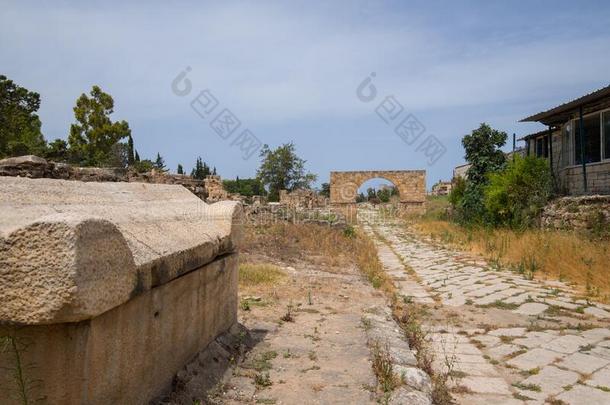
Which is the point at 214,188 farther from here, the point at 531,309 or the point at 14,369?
the point at 14,369

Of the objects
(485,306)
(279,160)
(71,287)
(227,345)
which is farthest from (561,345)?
(279,160)

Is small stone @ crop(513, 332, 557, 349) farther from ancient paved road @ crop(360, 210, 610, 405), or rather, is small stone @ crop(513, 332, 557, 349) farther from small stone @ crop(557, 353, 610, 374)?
small stone @ crop(557, 353, 610, 374)

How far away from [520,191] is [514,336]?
387 inches

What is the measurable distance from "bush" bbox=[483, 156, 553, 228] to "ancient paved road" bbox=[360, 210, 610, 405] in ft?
17.1

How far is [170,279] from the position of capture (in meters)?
2.57

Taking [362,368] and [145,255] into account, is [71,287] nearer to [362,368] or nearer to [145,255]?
[145,255]

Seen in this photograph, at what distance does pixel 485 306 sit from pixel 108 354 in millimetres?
5554

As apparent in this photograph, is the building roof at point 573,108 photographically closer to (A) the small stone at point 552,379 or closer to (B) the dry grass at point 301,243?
(B) the dry grass at point 301,243

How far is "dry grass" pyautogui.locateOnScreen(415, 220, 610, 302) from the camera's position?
7.52m

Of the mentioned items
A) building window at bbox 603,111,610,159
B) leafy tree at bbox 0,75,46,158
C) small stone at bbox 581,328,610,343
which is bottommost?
small stone at bbox 581,328,610,343

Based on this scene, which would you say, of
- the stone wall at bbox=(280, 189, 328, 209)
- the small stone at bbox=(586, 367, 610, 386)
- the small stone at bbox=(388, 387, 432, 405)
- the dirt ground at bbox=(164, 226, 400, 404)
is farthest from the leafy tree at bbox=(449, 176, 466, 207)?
the small stone at bbox=(388, 387, 432, 405)

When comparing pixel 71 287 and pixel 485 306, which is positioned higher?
pixel 71 287

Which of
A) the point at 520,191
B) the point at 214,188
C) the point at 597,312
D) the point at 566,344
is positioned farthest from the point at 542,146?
the point at 566,344

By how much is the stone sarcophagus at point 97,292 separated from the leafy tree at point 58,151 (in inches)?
1146
